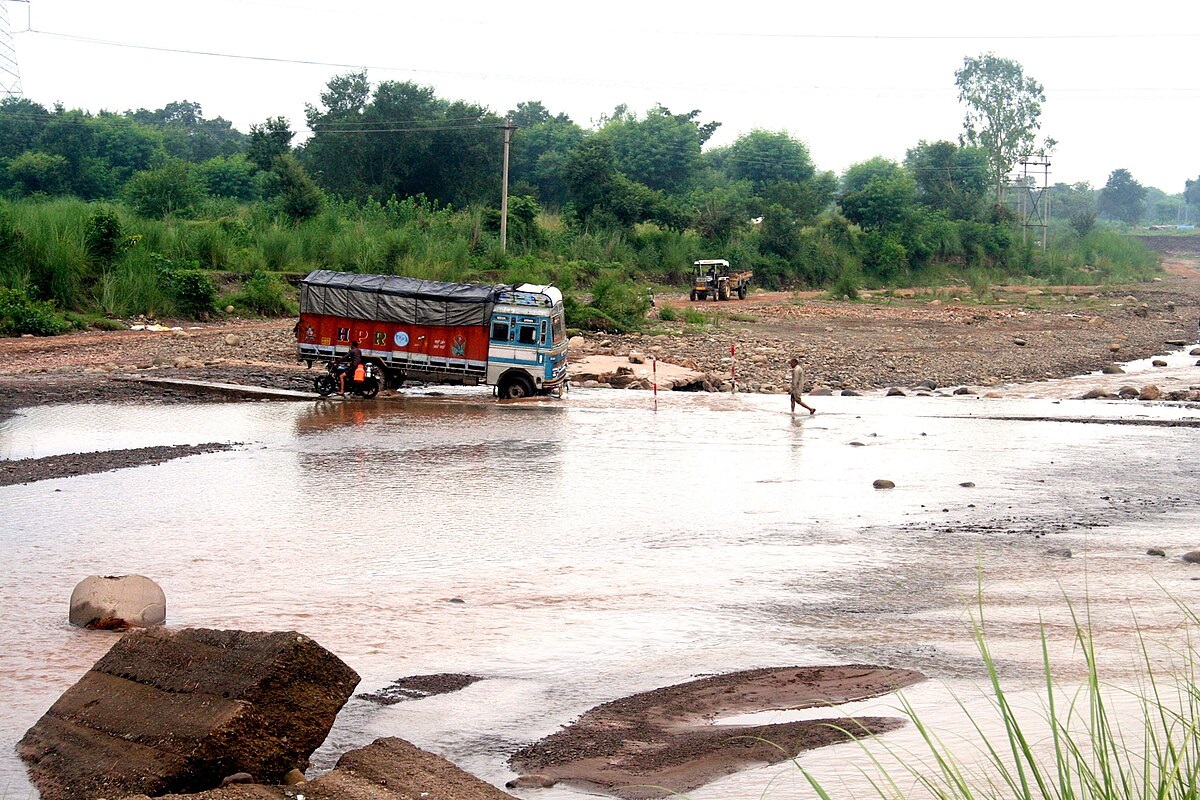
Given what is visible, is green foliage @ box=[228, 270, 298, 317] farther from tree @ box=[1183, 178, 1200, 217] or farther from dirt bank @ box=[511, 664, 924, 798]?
tree @ box=[1183, 178, 1200, 217]

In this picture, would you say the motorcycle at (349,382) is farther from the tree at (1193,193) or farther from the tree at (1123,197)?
the tree at (1193,193)

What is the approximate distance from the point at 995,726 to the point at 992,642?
1.81m

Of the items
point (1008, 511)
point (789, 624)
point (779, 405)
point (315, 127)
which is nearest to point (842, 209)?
point (315, 127)

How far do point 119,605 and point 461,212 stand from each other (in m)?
49.7

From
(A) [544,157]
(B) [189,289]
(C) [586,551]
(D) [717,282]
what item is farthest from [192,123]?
(C) [586,551]

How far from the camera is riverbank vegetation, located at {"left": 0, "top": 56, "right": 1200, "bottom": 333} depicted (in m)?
39.0

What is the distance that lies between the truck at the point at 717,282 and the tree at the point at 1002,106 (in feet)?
169

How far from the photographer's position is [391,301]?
26688 mm

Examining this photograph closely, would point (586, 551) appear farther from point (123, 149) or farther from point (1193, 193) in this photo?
point (1193, 193)

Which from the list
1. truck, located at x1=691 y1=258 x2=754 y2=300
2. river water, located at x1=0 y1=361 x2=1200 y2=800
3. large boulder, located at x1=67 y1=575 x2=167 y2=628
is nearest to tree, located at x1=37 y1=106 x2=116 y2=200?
truck, located at x1=691 y1=258 x2=754 y2=300

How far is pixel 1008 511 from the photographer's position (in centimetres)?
1512

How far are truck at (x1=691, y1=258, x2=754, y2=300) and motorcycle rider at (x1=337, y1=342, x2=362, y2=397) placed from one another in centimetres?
3030

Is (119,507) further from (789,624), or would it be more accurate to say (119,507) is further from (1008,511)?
(1008,511)

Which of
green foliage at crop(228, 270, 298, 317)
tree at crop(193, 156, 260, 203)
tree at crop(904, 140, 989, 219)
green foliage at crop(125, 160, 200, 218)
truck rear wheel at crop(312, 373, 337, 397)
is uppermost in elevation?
tree at crop(904, 140, 989, 219)
